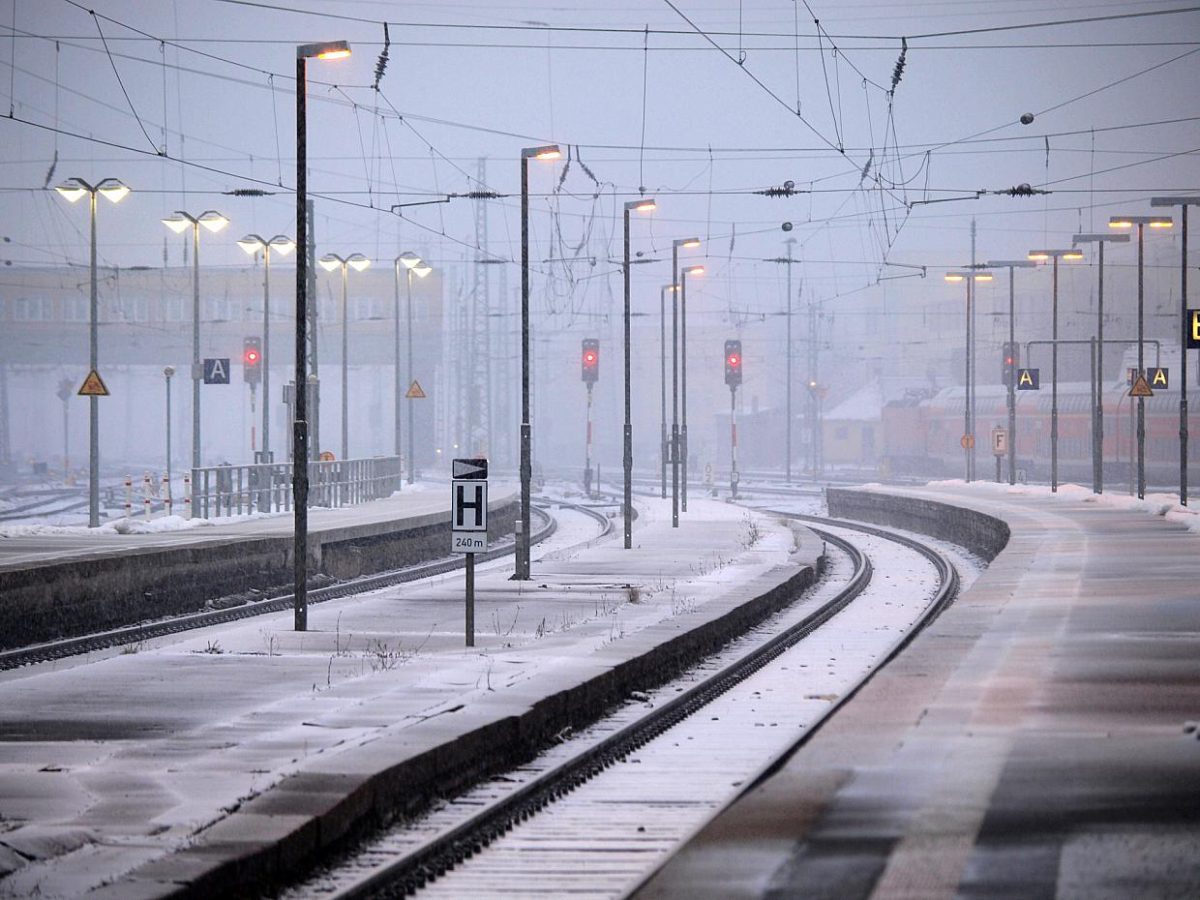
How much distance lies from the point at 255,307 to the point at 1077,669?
292ft

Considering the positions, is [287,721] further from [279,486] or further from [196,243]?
[196,243]

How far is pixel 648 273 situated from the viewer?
17775cm

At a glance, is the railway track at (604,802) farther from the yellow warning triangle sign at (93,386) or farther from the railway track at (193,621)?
the yellow warning triangle sign at (93,386)

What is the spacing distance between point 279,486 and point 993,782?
36577 millimetres

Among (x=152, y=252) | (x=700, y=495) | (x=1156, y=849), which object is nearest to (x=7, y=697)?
(x=1156, y=849)

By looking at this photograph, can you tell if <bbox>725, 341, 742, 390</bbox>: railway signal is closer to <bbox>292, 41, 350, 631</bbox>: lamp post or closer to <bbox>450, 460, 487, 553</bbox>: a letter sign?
<bbox>292, 41, 350, 631</bbox>: lamp post

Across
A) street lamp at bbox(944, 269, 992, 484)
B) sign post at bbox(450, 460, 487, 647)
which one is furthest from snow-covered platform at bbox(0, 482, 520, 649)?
street lamp at bbox(944, 269, 992, 484)

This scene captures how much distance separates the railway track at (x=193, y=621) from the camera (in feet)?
67.4

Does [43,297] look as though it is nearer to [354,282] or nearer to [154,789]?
[354,282]

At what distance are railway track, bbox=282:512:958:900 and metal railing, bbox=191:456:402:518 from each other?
73.0 feet

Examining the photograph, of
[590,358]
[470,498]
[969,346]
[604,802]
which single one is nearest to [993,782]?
[604,802]

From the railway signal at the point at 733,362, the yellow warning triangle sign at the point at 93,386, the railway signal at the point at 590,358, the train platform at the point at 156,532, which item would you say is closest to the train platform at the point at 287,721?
the train platform at the point at 156,532

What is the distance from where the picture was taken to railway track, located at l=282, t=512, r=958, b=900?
9.30 meters

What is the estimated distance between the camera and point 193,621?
2497cm
